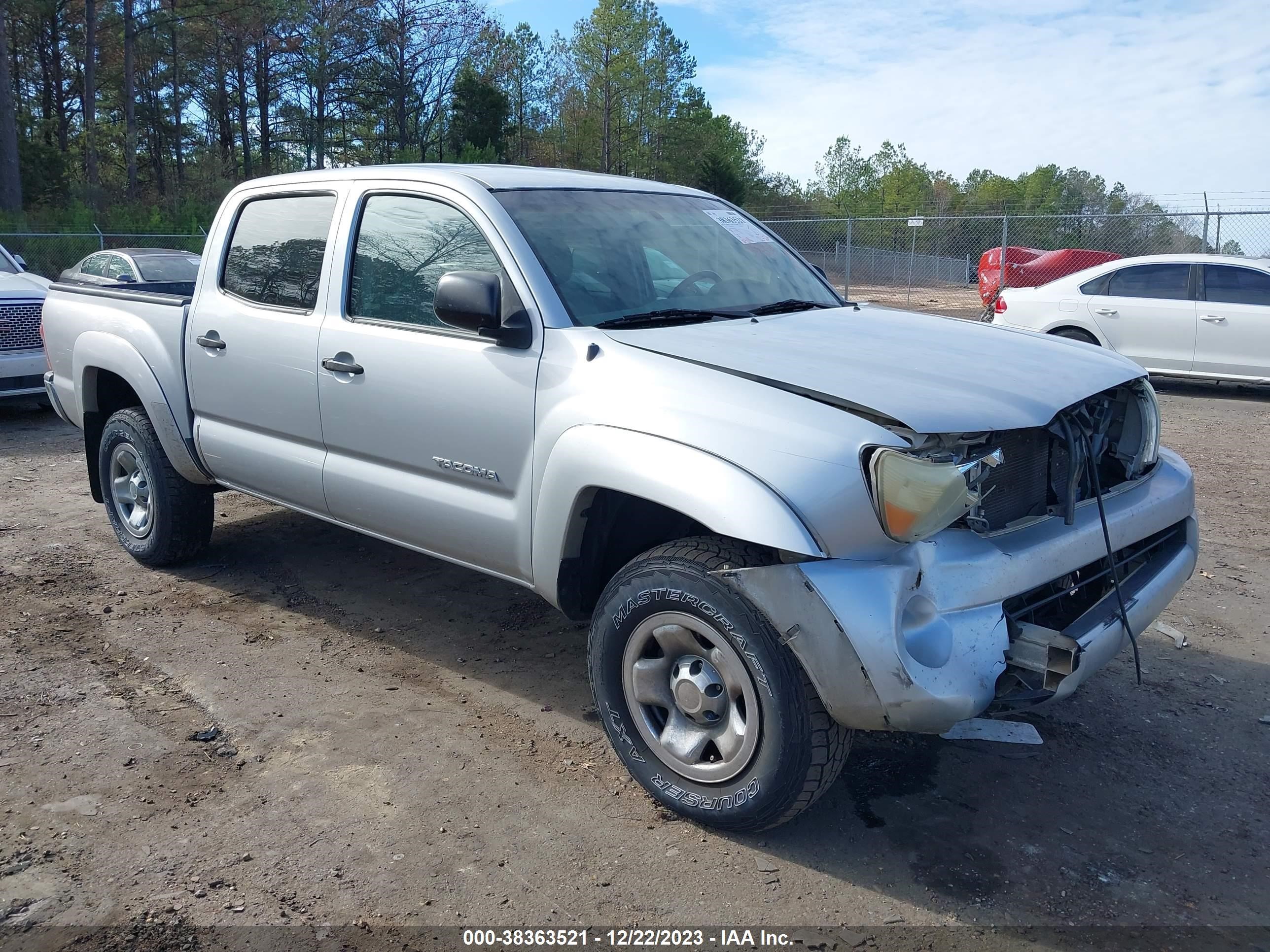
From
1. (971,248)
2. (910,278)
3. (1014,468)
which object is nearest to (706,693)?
(1014,468)

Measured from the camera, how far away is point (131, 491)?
217 inches

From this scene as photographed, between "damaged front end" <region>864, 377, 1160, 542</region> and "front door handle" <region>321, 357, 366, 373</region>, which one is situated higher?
"front door handle" <region>321, 357, 366, 373</region>

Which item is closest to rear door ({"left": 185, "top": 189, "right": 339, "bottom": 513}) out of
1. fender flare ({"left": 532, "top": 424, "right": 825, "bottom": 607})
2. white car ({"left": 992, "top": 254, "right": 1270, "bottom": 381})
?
fender flare ({"left": 532, "top": 424, "right": 825, "bottom": 607})

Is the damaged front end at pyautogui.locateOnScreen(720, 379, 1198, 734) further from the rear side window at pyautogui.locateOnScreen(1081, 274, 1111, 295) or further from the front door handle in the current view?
the rear side window at pyautogui.locateOnScreen(1081, 274, 1111, 295)

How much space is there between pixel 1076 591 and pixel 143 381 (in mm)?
4238

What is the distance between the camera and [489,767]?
3.48 m

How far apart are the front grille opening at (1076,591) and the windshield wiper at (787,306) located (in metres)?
1.45

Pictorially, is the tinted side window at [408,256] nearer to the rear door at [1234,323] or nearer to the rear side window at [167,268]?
the rear door at [1234,323]

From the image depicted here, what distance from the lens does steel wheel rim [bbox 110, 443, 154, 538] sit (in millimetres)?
5363

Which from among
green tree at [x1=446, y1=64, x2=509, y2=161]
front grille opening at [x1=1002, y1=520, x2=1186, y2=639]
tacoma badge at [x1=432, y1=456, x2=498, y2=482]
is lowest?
front grille opening at [x1=1002, y1=520, x2=1186, y2=639]

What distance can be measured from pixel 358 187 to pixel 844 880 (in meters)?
3.19

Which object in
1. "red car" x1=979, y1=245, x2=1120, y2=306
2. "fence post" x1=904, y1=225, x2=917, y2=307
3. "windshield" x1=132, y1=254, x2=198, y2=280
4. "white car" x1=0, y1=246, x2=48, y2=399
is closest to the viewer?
"white car" x1=0, y1=246, x2=48, y2=399

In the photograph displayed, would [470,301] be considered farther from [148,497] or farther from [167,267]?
[167,267]

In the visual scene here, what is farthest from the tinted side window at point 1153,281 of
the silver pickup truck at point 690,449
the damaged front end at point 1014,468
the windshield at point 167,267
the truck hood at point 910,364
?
the windshield at point 167,267
